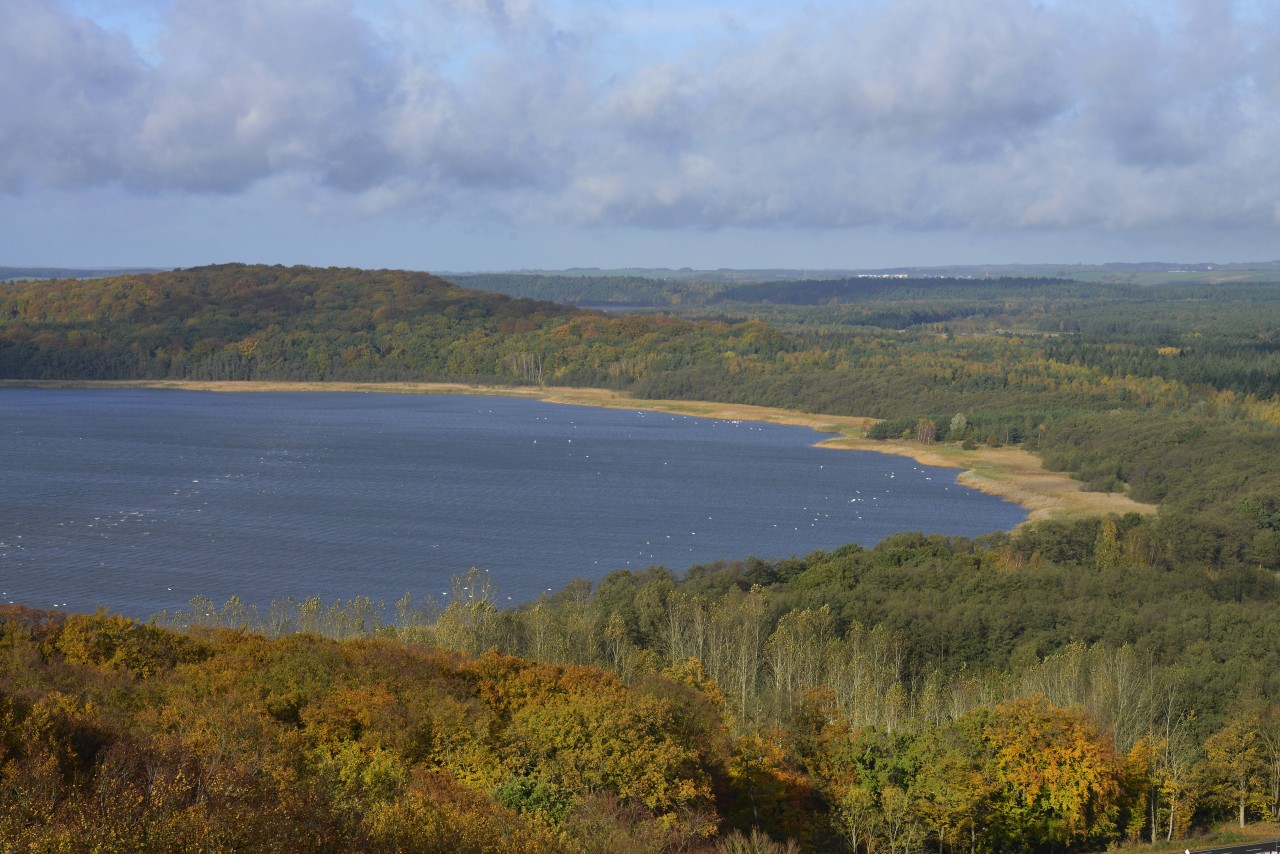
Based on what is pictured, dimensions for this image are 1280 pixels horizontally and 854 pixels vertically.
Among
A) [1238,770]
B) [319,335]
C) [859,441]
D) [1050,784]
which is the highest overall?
[1050,784]

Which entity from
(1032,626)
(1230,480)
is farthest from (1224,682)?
(1230,480)

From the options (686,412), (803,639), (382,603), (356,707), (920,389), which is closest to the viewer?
(356,707)

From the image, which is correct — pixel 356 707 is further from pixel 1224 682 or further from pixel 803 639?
pixel 1224 682

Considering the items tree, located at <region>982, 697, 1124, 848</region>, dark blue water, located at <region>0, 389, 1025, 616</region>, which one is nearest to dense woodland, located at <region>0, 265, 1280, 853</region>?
tree, located at <region>982, 697, 1124, 848</region>

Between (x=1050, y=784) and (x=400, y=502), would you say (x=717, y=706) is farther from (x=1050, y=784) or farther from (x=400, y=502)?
(x=400, y=502)

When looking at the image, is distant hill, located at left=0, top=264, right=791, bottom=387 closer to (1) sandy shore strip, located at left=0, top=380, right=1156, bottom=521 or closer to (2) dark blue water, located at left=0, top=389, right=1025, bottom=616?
(1) sandy shore strip, located at left=0, top=380, right=1156, bottom=521

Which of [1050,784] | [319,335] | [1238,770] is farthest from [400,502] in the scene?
[319,335]
